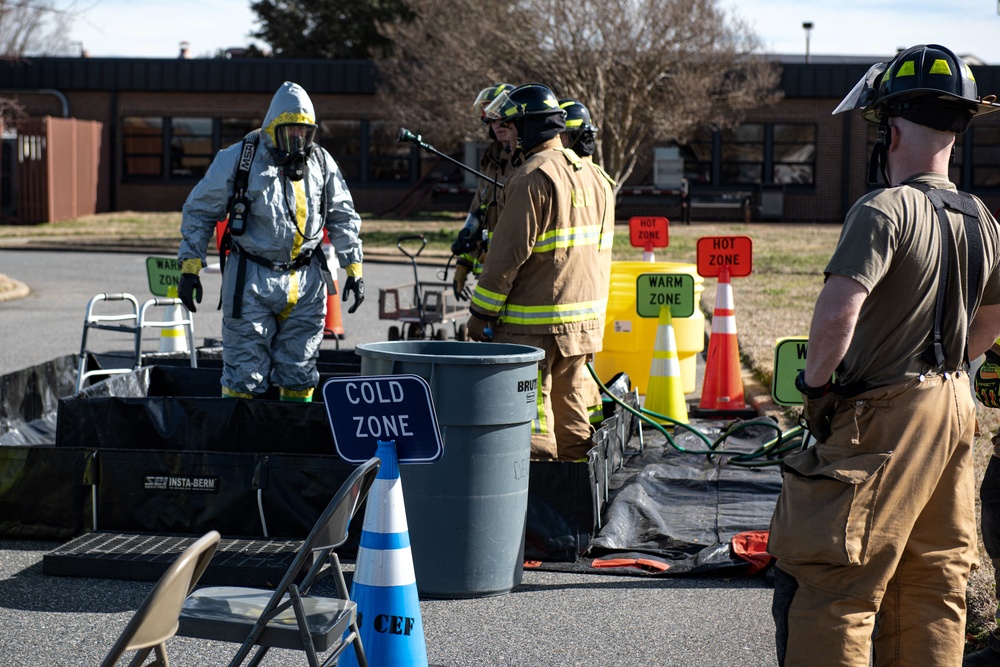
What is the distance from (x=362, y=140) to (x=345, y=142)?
731 mm

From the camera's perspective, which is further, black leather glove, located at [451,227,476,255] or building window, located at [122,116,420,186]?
building window, located at [122,116,420,186]

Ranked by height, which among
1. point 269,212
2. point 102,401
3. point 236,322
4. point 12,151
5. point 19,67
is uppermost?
point 19,67

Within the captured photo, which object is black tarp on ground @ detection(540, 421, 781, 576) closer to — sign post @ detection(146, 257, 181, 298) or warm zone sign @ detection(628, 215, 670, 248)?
sign post @ detection(146, 257, 181, 298)

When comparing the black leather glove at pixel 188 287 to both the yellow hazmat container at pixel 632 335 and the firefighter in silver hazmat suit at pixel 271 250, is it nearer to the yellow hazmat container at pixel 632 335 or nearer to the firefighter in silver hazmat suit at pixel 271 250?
the firefighter in silver hazmat suit at pixel 271 250

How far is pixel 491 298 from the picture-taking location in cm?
593

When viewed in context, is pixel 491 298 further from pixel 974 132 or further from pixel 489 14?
pixel 974 132

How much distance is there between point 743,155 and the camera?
35219mm

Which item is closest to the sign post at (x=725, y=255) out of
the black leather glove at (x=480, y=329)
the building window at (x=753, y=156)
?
the black leather glove at (x=480, y=329)

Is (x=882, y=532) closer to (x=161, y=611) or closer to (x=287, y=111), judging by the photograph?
(x=161, y=611)

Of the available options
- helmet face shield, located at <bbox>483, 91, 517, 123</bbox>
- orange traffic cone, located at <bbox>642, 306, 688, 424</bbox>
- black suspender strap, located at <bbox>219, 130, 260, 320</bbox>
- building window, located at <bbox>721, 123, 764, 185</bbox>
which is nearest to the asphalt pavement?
black suspender strap, located at <bbox>219, 130, 260, 320</bbox>

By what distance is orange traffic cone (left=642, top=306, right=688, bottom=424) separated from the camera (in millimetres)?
8531

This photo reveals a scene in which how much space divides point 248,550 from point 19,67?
3318 centimetres

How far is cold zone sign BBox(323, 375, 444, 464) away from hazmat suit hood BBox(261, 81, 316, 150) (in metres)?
3.04

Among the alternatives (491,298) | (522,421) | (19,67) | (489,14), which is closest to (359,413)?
(522,421)
